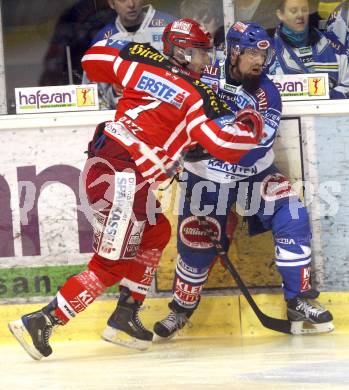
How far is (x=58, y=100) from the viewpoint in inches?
254

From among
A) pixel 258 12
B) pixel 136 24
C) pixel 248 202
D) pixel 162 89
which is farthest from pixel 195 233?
pixel 258 12

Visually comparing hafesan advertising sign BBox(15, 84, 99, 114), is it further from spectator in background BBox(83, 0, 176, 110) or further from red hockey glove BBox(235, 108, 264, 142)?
red hockey glove BBox(235, 108, 264, 142)

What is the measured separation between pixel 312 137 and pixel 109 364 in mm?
1667

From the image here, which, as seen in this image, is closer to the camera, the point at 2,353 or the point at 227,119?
the point at 227,119

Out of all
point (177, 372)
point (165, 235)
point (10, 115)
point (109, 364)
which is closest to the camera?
point (177, 372)

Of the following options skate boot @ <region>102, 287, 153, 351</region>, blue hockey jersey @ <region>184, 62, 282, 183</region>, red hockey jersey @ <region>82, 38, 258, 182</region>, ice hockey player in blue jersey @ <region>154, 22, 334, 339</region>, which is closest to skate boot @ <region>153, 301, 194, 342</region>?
ice hockey player in blue jersey @ <region>154, 22, 334, 339</region>

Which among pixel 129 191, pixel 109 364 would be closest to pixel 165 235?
pixel 129 191

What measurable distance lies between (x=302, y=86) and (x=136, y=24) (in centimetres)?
99

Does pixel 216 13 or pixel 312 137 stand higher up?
pixel 216 13

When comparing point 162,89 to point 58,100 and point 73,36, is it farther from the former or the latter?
point 73,36

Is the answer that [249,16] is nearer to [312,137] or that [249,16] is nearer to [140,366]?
[312,137]

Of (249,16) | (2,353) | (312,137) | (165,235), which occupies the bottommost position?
(2,353)

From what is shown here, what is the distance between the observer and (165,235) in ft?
19.8

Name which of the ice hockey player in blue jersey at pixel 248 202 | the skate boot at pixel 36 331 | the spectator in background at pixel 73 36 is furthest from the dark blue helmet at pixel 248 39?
the skate boot at pixel 36 331
